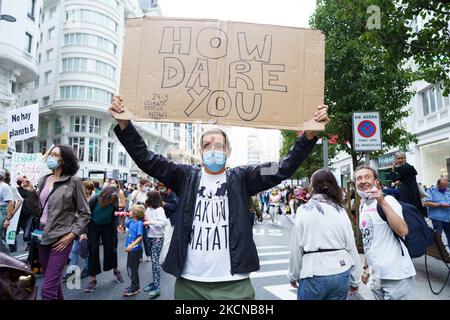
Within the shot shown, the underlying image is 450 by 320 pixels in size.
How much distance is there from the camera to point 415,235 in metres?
2.83

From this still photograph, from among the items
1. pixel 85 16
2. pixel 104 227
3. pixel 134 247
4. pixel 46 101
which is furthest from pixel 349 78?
pixel 46 101

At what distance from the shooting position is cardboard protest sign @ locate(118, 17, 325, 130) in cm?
258

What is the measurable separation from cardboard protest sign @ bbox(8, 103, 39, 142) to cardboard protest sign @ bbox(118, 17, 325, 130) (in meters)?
7.31

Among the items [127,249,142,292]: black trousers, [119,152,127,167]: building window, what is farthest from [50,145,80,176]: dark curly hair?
[119,152,127,167]: building window

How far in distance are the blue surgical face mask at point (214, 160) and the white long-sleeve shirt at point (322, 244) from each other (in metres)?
1.08

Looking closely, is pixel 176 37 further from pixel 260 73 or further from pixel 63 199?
pixel 63 199

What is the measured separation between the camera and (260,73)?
266 centimetres

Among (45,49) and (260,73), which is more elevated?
(45,49)

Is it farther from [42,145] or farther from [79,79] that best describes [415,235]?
[42,145]

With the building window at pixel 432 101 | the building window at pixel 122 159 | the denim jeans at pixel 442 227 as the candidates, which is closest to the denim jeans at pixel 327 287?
the denim jeans at pixel 442 227

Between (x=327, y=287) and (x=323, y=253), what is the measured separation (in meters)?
0.28

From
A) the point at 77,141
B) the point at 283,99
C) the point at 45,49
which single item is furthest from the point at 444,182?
the point at 45,49

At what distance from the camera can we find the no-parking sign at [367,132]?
5599 mm
